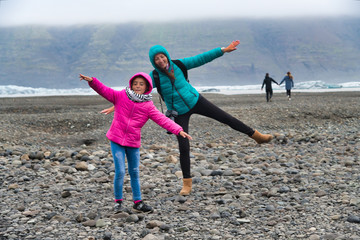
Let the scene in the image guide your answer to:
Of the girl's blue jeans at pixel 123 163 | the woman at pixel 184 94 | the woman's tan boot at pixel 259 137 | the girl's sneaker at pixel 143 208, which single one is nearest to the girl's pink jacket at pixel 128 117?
the girl's blue jeans at pixel 123 163

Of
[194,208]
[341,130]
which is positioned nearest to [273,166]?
[194,208]

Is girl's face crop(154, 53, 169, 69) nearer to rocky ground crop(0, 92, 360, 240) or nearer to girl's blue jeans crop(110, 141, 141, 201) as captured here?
girl's blue jeans crop(110, 141, 141, 201)

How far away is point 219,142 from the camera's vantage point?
40.7 feet

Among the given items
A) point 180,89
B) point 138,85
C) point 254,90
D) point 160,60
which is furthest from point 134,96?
point 254,90

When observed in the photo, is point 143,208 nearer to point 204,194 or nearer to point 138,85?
point 204,194

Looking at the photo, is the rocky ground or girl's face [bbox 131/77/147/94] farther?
girl's face [bbox 131/77/147/94]

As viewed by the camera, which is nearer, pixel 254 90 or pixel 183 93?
pixel 183 93

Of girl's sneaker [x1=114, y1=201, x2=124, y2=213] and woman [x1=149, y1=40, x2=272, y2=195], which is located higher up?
woman [x1=149, y1=40, x2=272, y2=195]

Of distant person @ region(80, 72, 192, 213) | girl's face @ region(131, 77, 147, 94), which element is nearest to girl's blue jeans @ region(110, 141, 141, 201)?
distant person @ region(80, 72, 192, 213)

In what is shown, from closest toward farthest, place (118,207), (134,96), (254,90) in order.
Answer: (134,96) → (118,207) → (254,90)

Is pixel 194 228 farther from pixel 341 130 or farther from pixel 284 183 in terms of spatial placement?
pixel 341 130

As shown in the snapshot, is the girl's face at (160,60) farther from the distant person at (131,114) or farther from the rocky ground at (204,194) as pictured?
the rocky ground at (204,194)

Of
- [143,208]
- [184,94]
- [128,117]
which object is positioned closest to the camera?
[128,117]

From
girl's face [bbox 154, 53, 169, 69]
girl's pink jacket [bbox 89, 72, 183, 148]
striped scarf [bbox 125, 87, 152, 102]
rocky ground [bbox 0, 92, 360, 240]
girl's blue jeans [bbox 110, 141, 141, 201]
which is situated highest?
girl's face [bbox 154, 53, 169, 69]
